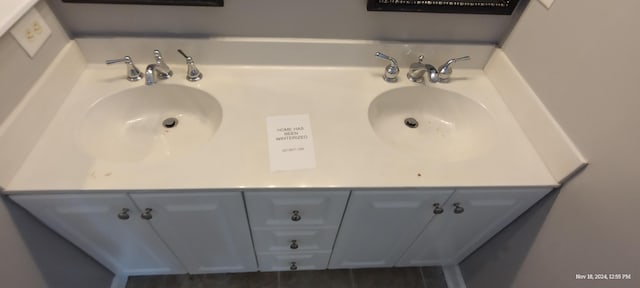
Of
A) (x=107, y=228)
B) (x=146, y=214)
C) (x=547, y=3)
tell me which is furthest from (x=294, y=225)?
(x=547, y=3)

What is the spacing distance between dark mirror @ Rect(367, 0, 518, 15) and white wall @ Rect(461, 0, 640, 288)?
75 mm

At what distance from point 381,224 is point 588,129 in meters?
0.57

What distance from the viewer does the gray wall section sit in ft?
2.86

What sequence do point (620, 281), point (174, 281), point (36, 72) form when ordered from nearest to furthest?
point (620, 281) → point (36, 72) → point (174, 281)

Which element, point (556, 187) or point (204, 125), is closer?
point (556, 187)

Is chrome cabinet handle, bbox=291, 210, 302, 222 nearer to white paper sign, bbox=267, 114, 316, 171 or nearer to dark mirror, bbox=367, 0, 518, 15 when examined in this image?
white paper sign, bbox=267, 114, 316, 171

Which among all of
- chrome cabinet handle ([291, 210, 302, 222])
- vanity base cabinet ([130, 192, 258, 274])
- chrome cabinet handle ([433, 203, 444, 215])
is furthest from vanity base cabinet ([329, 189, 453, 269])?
vanity base cabinet ([130, 192, 258, 274])

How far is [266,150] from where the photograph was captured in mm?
767

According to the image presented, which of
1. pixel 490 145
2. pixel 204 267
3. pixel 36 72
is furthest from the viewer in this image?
pixel 204 267

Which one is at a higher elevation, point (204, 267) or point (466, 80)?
point (466, 80)

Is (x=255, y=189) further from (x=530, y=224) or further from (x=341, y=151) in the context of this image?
(x=530, y=224)

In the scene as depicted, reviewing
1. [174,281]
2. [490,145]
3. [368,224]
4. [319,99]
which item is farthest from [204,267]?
[490,145]

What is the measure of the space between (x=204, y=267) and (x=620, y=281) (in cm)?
121

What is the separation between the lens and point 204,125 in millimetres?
972
